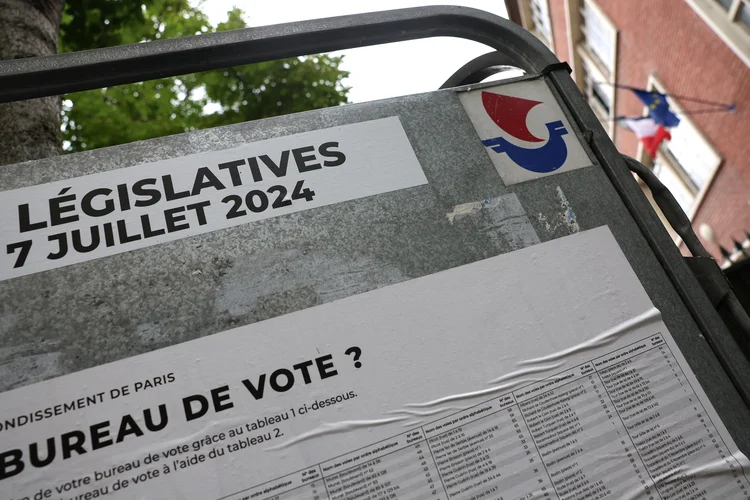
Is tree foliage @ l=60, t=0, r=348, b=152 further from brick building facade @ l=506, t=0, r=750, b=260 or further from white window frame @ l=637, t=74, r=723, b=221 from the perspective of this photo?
white window frame @ l=637, t=74, r=723, b=221

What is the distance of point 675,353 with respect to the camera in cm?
168

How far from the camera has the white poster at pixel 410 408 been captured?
1285mm

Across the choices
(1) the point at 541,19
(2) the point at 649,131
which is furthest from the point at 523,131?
(1) the point at 541,19

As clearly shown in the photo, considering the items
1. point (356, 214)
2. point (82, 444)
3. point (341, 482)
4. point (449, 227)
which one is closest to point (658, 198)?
point (449, 227)

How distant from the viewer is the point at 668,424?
157 cm

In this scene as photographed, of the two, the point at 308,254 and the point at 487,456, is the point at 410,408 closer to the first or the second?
the point at 487,456

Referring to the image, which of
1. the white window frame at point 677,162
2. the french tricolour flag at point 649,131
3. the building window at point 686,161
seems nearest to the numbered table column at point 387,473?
the french tricolour flag at point 649,131

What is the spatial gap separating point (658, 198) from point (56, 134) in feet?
9.27

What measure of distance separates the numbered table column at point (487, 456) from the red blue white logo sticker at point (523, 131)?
83 cm

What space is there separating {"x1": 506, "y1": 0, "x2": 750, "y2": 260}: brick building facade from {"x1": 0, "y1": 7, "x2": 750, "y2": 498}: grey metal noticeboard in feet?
27.3

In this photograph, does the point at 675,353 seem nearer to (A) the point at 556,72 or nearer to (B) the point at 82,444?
(A) the point at 556,72

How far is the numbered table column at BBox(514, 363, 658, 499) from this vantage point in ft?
4.71

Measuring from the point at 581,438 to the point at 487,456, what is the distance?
0.97 feet

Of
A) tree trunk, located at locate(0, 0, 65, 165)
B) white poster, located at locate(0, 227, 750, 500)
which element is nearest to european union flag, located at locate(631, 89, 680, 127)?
white poster, located at locate(0, 227, 750, 500)
